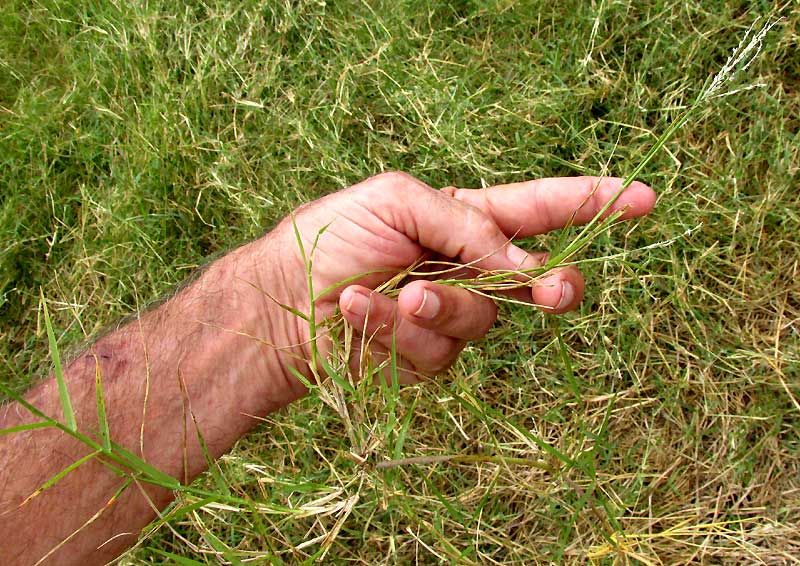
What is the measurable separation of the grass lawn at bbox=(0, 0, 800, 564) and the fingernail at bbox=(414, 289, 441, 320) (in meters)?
0.29

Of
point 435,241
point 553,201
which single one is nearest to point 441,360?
point 435,241

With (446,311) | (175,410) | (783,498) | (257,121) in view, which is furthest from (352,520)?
(257,121)

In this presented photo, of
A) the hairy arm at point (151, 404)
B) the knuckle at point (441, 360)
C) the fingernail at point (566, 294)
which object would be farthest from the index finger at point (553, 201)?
the hairy arm at point (151, 404)

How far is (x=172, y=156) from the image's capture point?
2.10m


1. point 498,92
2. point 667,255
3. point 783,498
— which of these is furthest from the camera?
point 498,92

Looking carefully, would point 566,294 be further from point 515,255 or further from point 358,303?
point 358,303

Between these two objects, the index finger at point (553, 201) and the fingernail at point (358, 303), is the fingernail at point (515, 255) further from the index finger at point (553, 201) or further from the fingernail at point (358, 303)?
the fingernail at point (358, 303)

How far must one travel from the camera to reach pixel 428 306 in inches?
45.1

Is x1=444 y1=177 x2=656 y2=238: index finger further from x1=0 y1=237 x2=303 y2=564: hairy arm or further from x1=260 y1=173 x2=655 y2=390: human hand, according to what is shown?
x1=0 y1=237 x2=303 y2=564: hairy arm

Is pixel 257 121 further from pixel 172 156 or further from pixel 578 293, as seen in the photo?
pixel 578 293

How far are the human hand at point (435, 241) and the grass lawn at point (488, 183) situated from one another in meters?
0.20

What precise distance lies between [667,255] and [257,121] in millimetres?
1210

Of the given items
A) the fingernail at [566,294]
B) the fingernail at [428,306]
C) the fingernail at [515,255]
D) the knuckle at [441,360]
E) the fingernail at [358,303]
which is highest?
the fingernail at [358,303]

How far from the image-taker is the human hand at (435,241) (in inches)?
48.8
